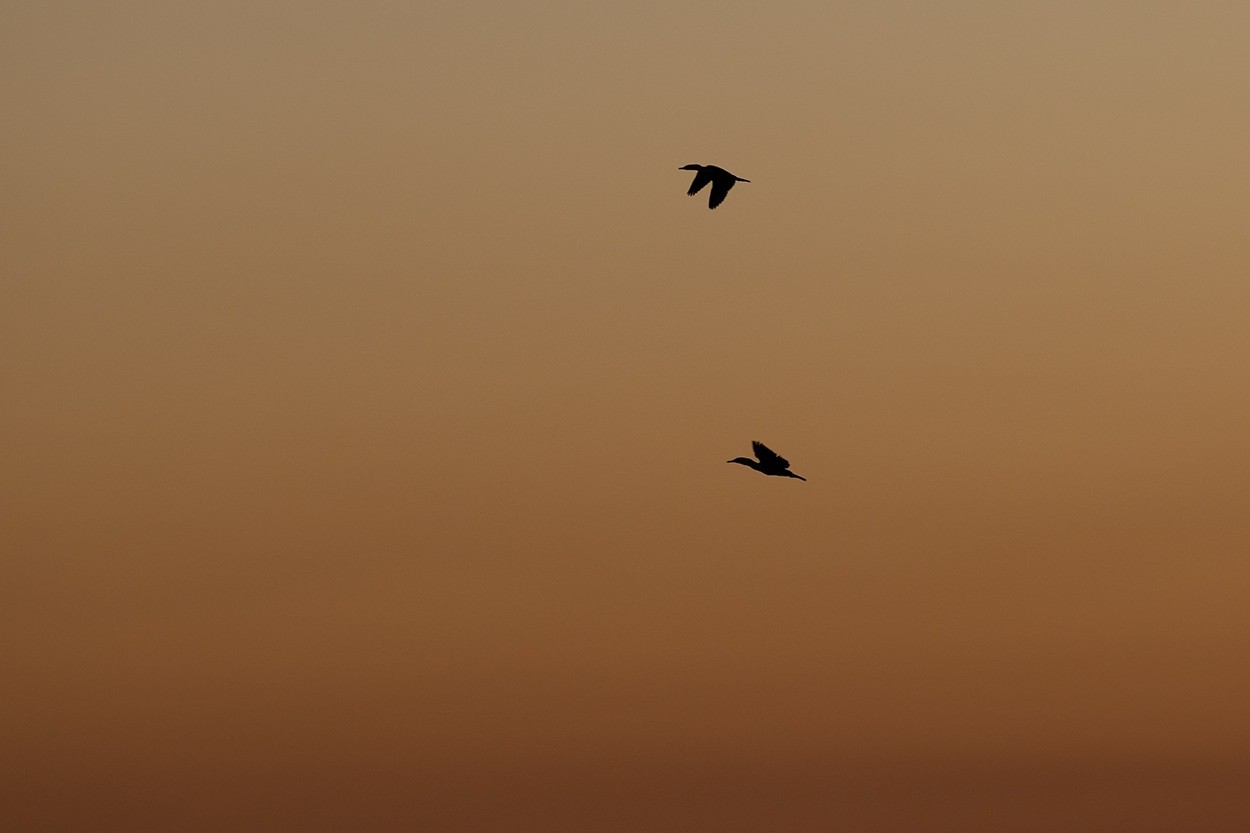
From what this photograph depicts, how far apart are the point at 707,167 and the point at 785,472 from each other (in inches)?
494

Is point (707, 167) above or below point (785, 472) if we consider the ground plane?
above

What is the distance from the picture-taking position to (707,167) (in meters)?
94.4

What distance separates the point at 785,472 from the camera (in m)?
89.8
